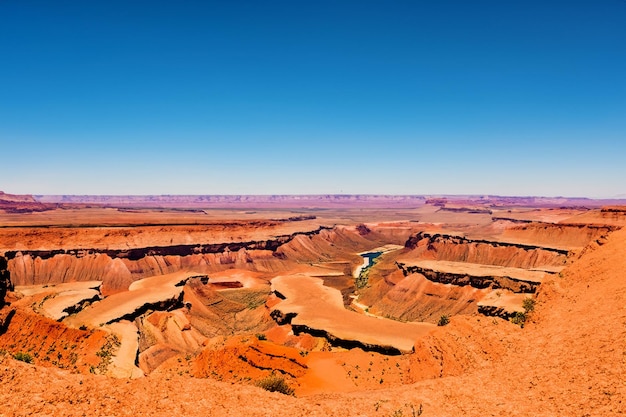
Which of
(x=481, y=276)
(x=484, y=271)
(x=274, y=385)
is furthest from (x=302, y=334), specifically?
(x=484, y=271)

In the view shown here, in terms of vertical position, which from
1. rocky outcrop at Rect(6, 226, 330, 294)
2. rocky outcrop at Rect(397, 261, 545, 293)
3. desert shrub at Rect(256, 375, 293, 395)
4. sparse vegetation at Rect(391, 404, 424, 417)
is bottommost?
rocky outcrop at Rect(6, 226, 330, 294)

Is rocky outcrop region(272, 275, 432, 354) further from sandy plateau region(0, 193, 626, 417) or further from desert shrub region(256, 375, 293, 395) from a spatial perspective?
desert shrub region(256, 375, 293, 395)

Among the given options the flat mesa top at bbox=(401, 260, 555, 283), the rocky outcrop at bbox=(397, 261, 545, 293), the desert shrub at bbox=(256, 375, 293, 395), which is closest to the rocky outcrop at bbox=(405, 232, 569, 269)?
Result: the flat mesa top at bbox=(401, 260, 555, 283)

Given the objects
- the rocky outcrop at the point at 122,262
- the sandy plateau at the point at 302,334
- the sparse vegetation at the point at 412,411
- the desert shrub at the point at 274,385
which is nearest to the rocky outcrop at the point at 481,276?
the sandy plateau at the point at 302,334

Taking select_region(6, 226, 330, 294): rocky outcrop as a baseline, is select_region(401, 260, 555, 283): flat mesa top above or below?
above

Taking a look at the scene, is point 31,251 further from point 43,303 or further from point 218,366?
point 218,366

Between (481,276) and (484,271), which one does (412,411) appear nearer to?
(481,276)

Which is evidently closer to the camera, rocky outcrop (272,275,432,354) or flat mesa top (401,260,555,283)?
rocky outcrop (272,275,432,354)

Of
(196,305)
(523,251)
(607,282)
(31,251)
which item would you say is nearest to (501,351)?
(607,282)

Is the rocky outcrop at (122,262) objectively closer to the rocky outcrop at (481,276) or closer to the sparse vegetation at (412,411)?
the rocky outcrop at (481,276)
